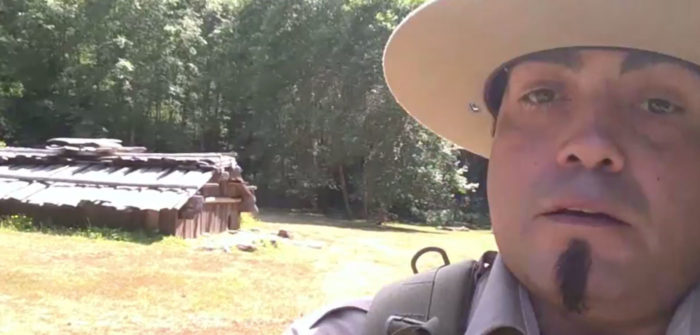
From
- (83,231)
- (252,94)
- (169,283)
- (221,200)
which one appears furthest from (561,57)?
(252,94)

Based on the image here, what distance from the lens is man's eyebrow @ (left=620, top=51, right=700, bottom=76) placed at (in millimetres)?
1104

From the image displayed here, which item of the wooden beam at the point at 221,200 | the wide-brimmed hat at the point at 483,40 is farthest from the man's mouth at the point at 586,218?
the wooden beam at the point at 221,200

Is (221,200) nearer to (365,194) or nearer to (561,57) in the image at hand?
(365,194)

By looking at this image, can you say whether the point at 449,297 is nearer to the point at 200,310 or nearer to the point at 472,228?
the point at 200,310

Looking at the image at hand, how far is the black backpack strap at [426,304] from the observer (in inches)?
43.7

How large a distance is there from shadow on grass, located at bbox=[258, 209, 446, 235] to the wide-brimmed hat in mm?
17932

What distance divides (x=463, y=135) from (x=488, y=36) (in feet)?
1.18

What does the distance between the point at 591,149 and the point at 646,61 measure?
170mm

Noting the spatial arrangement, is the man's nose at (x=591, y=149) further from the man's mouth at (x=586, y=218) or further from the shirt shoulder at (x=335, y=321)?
the shirt shoulder at (x=335, y=321)

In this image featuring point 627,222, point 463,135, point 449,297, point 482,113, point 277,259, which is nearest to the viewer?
point 627,222

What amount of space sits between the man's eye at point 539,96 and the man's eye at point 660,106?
0.40 feet

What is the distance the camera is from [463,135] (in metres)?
1.60

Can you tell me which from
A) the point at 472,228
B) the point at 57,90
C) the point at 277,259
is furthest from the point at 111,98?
the point at 277,259

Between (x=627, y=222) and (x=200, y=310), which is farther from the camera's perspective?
(x=200, y=310)
